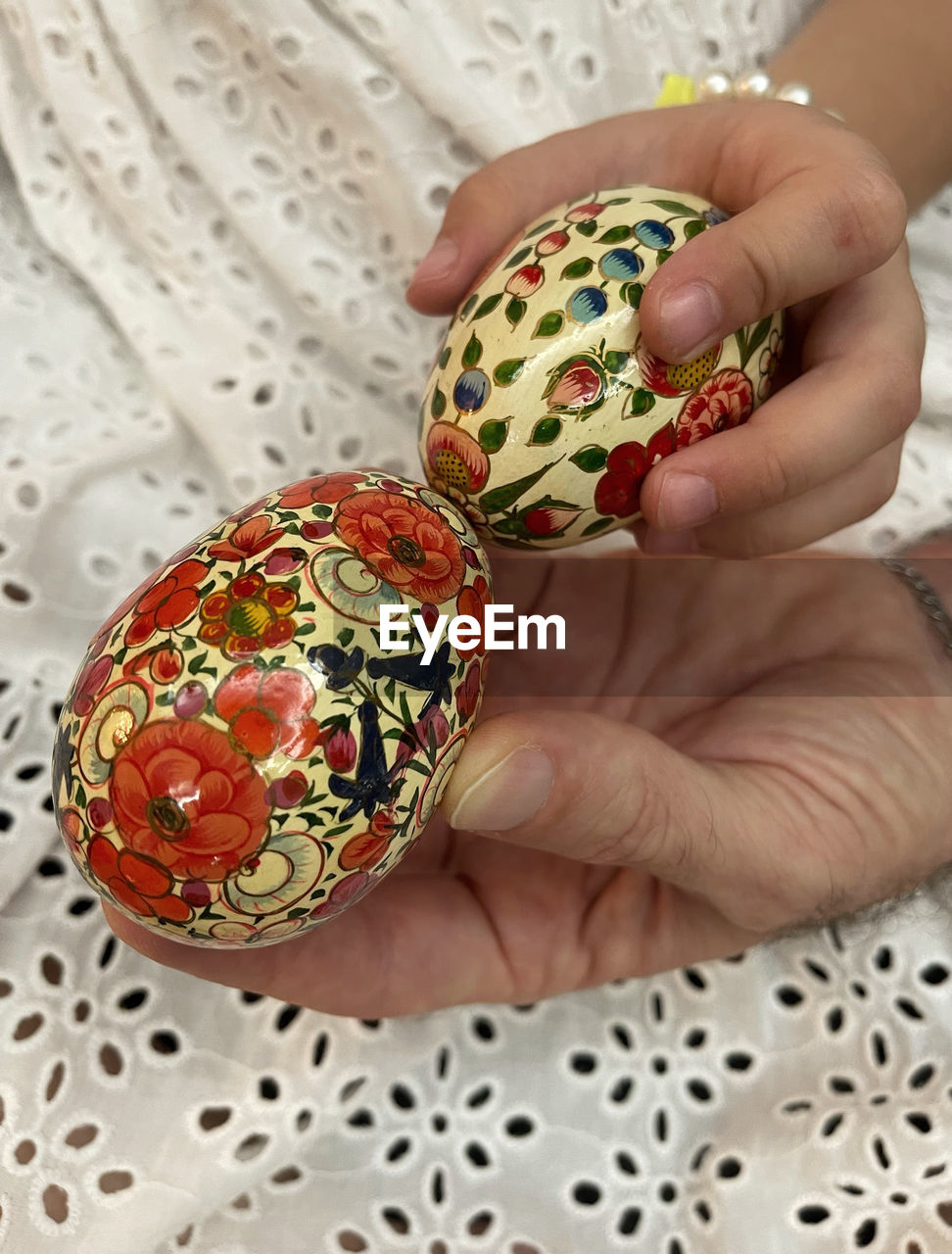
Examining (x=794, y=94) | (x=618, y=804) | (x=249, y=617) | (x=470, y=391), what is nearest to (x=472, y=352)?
(x=470, y=391)

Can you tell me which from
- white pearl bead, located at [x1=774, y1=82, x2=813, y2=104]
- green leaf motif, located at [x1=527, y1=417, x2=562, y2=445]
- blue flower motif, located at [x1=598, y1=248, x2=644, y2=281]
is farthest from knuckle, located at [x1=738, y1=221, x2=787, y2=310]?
white pearl bead, located at [x1=774, y1=82, x2=813, y2=104]

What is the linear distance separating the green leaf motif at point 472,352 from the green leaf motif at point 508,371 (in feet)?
0.11

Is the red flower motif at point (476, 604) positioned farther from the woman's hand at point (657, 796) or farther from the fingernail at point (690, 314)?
the fingernail at point (690, 314)

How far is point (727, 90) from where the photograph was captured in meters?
1.30

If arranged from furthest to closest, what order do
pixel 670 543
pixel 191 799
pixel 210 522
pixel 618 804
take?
pixel 210 522
pixel 670 543
pixel 618 804
pixel 191 799

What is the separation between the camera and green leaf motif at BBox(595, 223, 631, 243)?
941mm

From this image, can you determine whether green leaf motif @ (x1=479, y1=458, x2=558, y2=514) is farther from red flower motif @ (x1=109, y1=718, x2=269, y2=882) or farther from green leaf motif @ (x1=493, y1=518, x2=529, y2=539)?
red flower motif @ (x1=109, y1=718, x2=269, y2=882)

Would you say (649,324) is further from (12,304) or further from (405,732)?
(12,304)

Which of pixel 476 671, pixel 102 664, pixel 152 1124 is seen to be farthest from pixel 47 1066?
pixel 476 671

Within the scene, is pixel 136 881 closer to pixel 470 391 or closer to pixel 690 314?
pixel 470 391

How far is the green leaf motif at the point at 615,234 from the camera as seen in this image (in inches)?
37.0

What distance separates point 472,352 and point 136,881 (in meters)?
0.59

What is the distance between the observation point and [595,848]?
920 millimetres

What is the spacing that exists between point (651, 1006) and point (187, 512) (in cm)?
89
